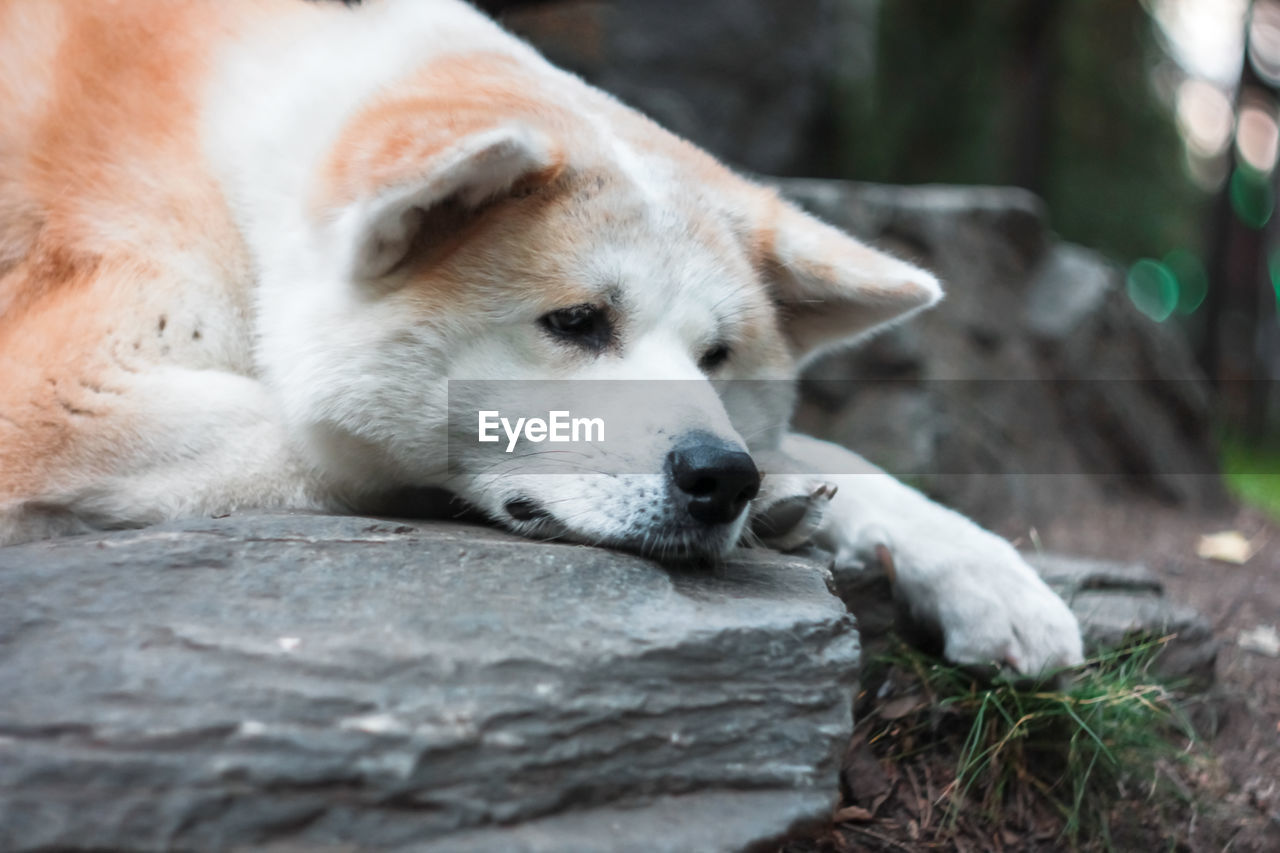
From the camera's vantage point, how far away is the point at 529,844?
5.02ft

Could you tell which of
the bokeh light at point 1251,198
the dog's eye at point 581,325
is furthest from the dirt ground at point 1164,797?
the bokeh light at point 1251,198

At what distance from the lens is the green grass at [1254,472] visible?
6.82 meters

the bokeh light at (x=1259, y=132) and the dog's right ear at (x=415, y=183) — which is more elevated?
the bokeh light at (x=1259, y=132)

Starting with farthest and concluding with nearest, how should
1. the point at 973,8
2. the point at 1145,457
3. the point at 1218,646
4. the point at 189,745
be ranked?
the point at 973,8, the point at 1145,457, the point at 1218,646, the point at 189,745

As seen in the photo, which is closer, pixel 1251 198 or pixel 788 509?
pixel 788 509

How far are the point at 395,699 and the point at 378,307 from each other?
3.48 ft

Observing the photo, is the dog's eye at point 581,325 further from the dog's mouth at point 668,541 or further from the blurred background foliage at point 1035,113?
the blurred background foliage at point 1035,113

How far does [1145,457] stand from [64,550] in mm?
5934

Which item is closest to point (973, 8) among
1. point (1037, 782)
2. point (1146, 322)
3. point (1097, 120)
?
point (1097, 120)

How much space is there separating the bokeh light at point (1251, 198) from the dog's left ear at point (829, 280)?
29.9 feet

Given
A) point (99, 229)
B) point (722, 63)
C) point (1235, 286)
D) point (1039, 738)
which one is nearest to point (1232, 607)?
point (1039, 738)

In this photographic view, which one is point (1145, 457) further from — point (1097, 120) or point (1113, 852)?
point (1097, 120)

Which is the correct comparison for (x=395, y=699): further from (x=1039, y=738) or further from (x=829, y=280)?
(x=829, y=280)

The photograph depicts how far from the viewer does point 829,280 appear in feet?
9.53
